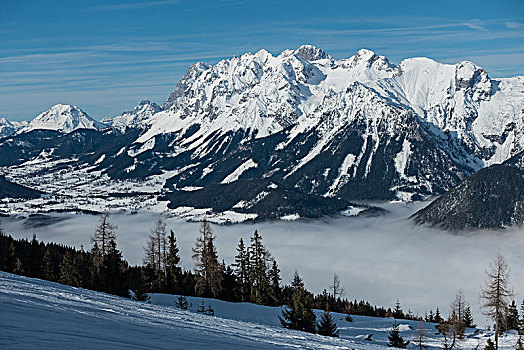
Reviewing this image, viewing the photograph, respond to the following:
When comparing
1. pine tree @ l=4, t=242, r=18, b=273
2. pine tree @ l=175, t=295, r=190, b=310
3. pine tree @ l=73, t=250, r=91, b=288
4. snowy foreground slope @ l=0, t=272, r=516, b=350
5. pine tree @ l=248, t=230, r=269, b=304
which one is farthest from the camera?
pine tree @ l=4, t=242, r=18, b=273

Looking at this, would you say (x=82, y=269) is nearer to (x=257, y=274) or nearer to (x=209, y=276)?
(x=209, y=276)

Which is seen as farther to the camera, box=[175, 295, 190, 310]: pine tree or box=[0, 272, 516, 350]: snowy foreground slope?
box=[175, 295, 190, 310]: pine tree

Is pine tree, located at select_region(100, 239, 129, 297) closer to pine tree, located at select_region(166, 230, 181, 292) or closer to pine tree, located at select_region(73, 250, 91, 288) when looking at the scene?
pine tree, located at select_region(73, 250, 91, 288)

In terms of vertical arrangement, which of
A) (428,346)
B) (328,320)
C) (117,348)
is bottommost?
(428,346)

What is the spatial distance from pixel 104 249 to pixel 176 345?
169 feet

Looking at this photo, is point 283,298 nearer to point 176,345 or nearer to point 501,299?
point 501,299

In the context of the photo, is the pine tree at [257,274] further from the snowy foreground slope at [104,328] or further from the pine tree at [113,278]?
the snowy foreground slope at [104,328]

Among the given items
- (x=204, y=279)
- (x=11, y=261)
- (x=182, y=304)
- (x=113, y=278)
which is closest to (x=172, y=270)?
(x=204, y=279)

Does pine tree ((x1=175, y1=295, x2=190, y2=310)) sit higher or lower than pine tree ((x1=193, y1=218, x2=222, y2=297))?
lower

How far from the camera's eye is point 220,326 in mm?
29719

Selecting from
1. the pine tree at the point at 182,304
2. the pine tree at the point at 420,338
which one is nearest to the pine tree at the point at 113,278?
the pine tree at the point at 182,304

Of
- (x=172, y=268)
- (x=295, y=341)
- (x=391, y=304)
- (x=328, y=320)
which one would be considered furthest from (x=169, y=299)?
(x=391, y=304)

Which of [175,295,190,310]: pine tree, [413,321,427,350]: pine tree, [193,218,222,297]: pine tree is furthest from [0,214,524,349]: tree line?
[175,295,190,310]: pine tree

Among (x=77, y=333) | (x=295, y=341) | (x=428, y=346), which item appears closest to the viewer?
(x=77, y=333)
